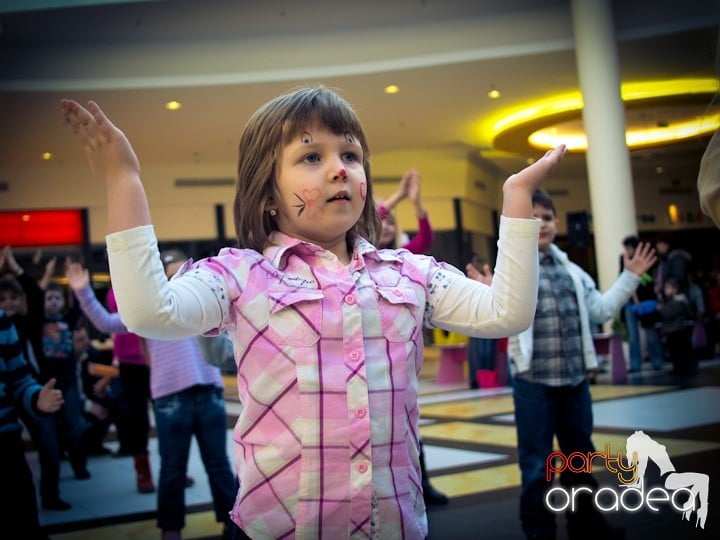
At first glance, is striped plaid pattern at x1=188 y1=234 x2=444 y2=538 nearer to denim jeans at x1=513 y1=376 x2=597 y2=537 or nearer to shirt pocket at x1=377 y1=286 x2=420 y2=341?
shirt pocket at x1=377 y1=286 x2=420 y2=341

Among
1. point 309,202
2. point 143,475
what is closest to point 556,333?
point 309,202

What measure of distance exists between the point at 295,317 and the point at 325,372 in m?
0.12

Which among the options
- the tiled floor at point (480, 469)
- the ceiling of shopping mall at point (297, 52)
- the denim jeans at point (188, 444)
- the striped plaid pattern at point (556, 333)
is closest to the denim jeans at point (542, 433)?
the striped plaid pattern at point (556, 333)

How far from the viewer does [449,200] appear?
18.6m

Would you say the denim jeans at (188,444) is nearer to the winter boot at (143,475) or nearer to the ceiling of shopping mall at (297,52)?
the winter boot at (143,475)

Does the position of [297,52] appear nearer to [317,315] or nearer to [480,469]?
[480,469]

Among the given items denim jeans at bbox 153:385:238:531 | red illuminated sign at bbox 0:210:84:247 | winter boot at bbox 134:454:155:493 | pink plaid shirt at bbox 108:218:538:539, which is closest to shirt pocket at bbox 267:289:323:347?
pink plaid shirt at bbox 108:218:538:539

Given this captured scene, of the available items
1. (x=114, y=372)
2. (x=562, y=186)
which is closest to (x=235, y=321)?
(x=114, y=372)

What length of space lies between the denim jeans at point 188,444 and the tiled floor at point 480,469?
0.39 metres

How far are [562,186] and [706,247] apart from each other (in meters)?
3.48

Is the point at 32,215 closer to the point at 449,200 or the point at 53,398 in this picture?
the point at 449,200

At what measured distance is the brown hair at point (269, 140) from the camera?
152 cm

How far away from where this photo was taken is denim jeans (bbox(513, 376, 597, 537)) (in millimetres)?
3324

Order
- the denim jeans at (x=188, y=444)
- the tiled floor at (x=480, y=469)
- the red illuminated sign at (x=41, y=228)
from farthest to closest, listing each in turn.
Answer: the red illuminated sign at (x=41, y=228) < the tiled floor at (x=480, y=469) < the denim jeans at (x=188, y=444)
